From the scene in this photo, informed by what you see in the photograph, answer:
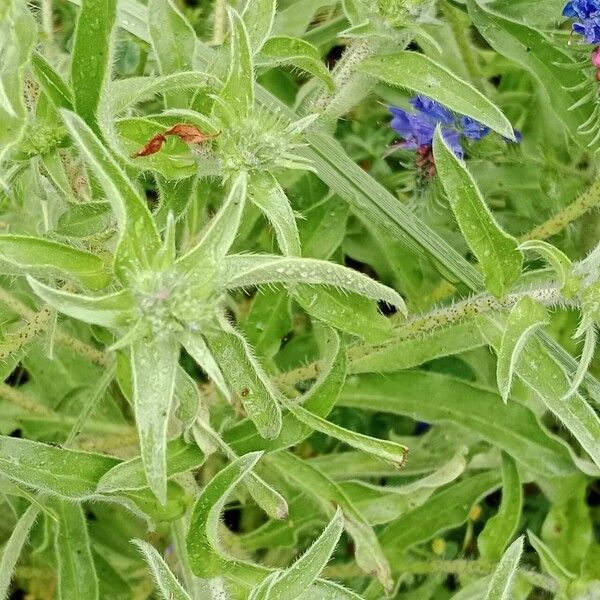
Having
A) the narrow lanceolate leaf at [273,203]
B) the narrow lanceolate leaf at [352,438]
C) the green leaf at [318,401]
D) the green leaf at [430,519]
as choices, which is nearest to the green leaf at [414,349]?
the green leaf at [318,401]

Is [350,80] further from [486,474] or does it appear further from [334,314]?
[486,474]

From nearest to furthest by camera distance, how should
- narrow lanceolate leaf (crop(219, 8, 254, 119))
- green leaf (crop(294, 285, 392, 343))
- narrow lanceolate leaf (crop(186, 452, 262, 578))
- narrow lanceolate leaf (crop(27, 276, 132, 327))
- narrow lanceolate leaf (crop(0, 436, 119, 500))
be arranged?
narrow lanceolate leaf (crop(27, 276, 132, 327)) → narrow lanceolate leaf (crop(219, 8, 254, 119)) → narrow lanceolate leaf (crop(186, 452, 262, 578)) → narrow lanceolate leaf (crop(0, 436, 119, 500)) → green leaf (crop(294, 285, 392, 343))

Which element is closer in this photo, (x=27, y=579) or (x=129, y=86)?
(x=129, y=86)

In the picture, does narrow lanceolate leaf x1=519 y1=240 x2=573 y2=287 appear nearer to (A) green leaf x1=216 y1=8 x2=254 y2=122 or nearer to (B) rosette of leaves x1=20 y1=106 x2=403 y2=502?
(B) rosette of leaves x1=20 y1=106 x2=403 y2=502

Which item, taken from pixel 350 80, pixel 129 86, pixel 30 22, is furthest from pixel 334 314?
pixel 30 22

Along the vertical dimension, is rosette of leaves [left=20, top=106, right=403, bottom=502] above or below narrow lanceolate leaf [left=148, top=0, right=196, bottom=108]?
below

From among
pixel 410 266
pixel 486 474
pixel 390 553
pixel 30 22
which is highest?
pixel 30 22

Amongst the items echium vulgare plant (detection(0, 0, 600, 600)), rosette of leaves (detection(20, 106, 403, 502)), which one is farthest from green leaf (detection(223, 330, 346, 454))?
rosette of leaves (detection(20, 106, 403, 502))

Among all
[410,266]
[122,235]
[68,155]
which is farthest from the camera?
[410,266]
